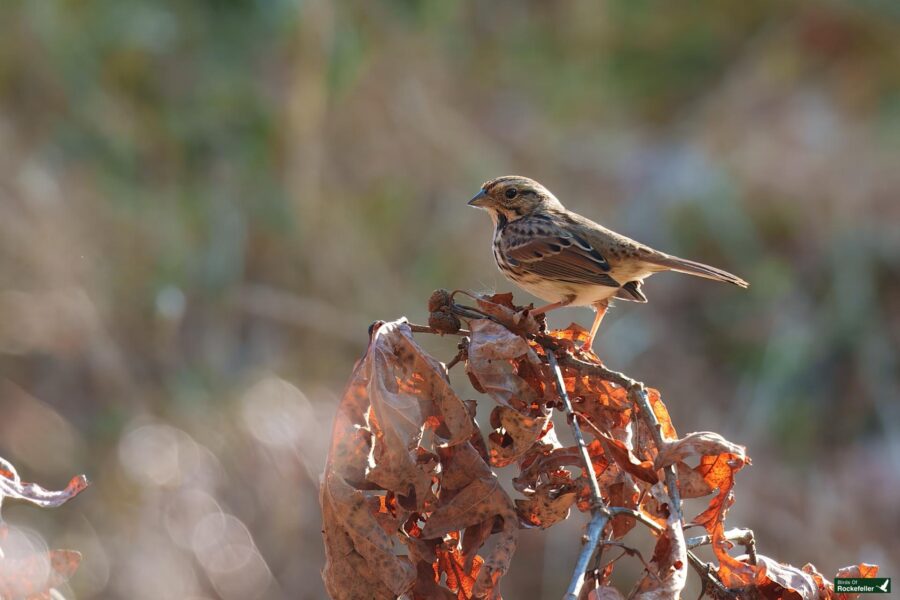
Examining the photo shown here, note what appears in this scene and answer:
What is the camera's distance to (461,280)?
6230 mm

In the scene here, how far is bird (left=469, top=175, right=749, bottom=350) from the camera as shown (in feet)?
10.5

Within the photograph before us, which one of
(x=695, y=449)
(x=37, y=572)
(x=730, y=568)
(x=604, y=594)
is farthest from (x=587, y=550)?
(x=37, y=572)

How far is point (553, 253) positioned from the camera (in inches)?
133

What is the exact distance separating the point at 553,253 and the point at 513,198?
0.52 meters

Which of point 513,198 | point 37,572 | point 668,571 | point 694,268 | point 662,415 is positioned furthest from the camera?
point 513,198

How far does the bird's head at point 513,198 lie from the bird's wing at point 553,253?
132mm

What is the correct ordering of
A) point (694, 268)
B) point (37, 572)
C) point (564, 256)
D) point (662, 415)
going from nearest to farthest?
point (37, 572) → point (662, 415) → point (694, 268) → point (564, 256)

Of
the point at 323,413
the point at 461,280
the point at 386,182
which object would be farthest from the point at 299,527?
the point at 386,182

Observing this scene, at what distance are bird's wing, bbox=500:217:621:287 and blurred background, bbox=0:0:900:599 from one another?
1.46m

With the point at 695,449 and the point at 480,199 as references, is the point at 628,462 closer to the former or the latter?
the point at 695,449

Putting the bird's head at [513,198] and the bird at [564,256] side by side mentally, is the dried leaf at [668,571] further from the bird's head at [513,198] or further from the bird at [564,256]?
the bird's head at [513,198]

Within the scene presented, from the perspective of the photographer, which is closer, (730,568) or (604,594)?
(604,594)

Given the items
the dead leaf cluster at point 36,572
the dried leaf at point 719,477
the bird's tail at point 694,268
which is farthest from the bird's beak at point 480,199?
the dead leaf cluster at point 36,572

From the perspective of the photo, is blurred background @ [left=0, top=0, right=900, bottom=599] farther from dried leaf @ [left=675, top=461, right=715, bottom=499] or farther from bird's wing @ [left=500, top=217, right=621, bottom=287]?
dried leaf @ [left=675, top=461, right=715, bottom=499]
